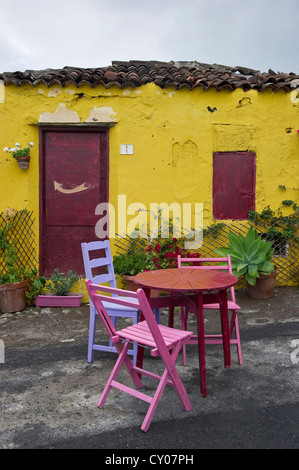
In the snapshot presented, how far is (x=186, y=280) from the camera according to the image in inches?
125

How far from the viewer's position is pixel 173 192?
19.8 ft

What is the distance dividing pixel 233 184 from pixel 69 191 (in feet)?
8.29

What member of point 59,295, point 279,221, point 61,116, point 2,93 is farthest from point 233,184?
point 2,93

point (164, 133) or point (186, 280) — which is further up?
point (164, 133)

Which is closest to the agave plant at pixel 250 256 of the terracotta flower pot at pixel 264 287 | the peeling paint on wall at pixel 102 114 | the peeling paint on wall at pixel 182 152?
the terracotta flower pot at pixel 264 287

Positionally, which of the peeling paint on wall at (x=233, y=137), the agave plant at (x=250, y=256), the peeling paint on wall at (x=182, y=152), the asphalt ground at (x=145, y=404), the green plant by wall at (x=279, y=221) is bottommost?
the asphalt ground at (x=145, y=404)

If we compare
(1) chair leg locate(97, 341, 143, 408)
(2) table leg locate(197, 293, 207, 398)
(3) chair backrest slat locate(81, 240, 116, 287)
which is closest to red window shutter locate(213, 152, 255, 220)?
(3) chair backrest slat locate(81, 240, 116, 287)

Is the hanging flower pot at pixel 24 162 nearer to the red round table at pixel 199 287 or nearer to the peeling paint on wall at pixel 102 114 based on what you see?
the peeling paint on wall at pixel 102 114

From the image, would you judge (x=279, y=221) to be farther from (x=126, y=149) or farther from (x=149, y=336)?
(x=149, y=336)

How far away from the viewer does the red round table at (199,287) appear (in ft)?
9.53

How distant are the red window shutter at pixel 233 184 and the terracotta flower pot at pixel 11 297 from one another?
10.2 ft

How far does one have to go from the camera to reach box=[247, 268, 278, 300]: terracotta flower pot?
5.71m
